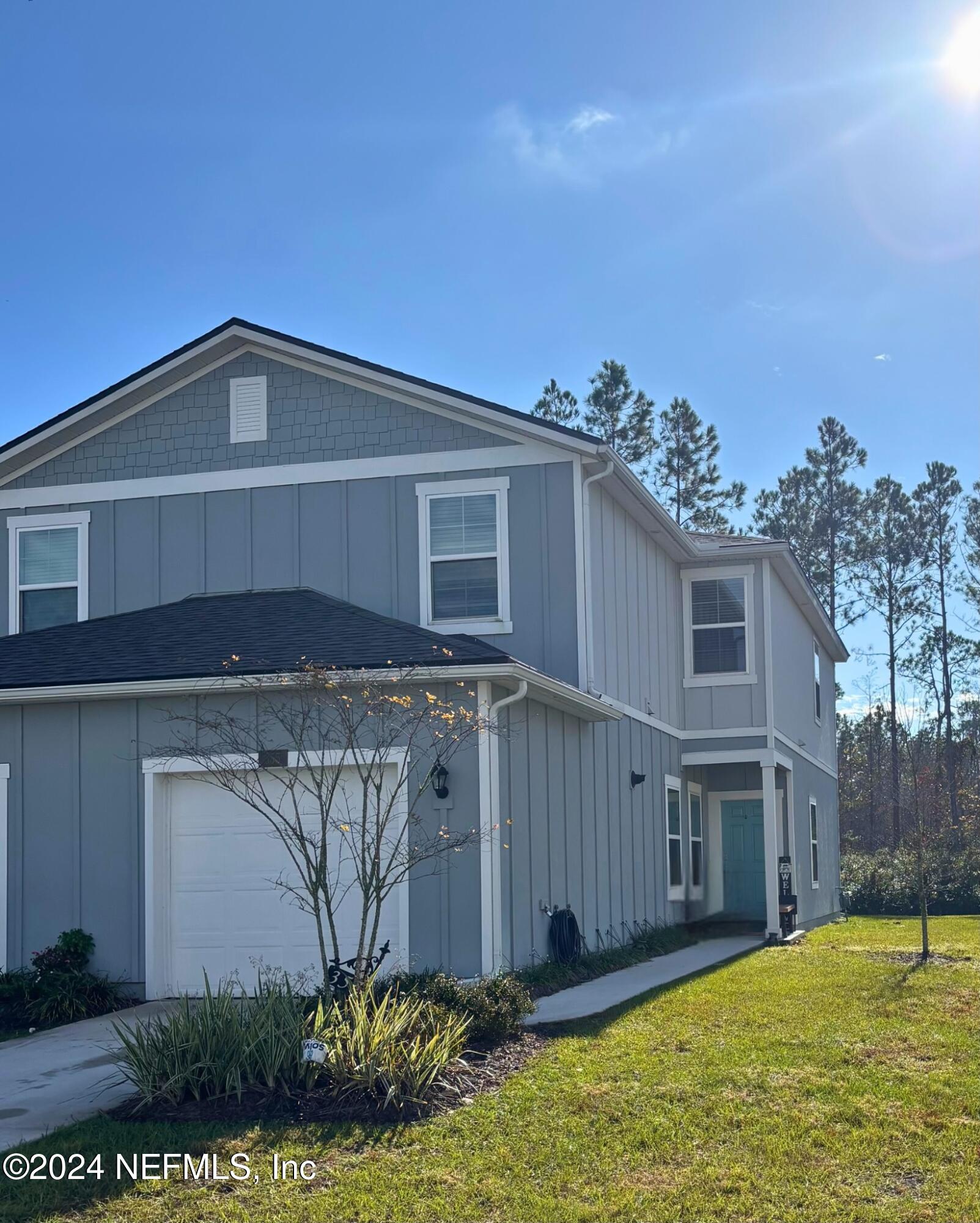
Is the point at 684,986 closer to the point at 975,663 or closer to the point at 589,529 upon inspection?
the point at 589,529

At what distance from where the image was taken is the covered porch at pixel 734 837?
20797 millimetres

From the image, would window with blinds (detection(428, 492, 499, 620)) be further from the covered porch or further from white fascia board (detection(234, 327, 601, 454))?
the covered porch

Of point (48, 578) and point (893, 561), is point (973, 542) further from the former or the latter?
point (48, 578)

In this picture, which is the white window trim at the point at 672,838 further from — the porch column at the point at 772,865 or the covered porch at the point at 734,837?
the porch column at the point at 772,865

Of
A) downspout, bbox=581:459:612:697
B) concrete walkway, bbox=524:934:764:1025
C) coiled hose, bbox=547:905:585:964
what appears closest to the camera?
concrete walkway, bbox=524:934:764:1025

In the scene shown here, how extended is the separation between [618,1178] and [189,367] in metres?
11.4

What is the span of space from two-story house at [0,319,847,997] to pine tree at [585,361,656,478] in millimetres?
18964

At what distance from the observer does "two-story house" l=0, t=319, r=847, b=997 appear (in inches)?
488

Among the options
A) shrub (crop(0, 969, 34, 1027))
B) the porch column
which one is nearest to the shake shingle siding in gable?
shrub (crop(0, 969, 34, 1027))

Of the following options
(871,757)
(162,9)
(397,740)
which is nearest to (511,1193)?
(397,740)

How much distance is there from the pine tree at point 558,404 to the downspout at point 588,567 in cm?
2378

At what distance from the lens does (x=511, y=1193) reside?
20.2ft

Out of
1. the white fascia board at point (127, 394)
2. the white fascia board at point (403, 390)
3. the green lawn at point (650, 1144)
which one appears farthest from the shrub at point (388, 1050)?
the white fascia board at point (127, 394)

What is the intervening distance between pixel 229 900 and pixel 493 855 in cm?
255
